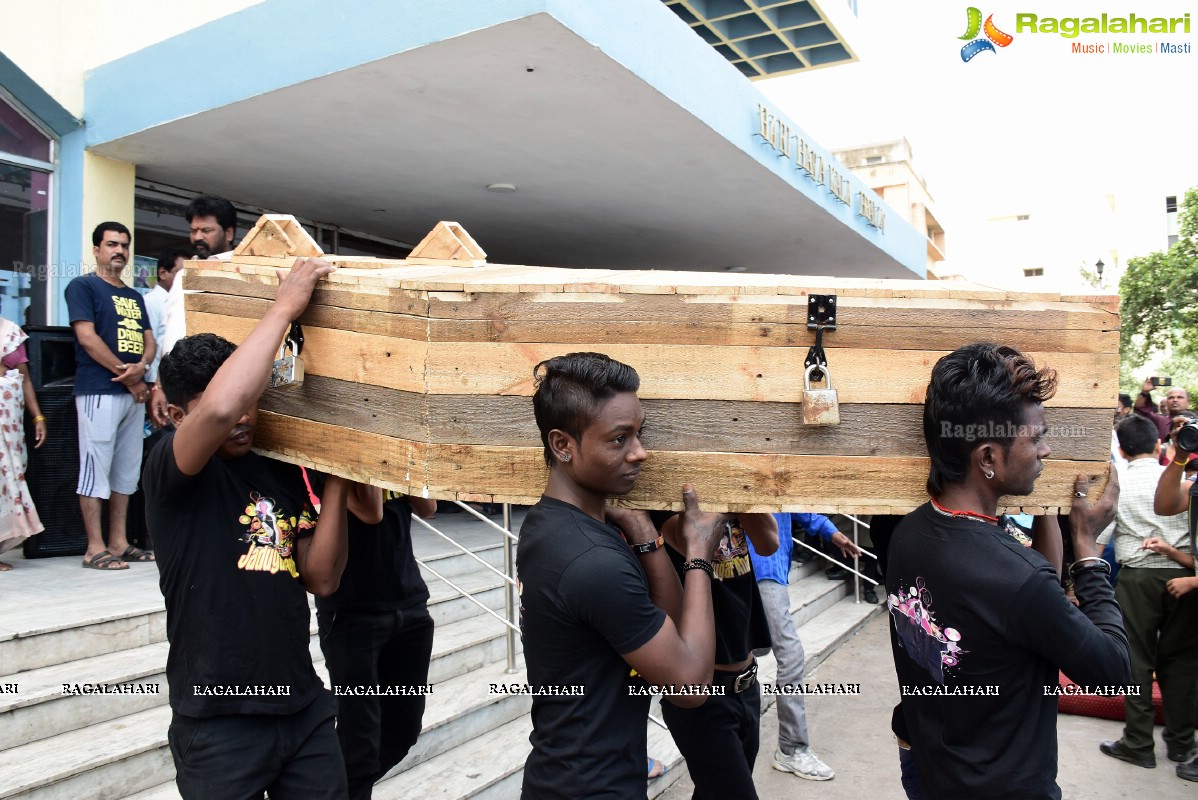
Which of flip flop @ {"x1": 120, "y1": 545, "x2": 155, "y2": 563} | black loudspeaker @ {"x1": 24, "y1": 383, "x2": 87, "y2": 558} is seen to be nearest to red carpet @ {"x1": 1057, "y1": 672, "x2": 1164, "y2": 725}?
flip flop @ {"x1": 120, "y1": 545, "x2": 155, "y2": 563}

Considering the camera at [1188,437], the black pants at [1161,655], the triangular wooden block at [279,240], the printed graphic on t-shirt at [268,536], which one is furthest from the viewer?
the black pants at [1161,655]

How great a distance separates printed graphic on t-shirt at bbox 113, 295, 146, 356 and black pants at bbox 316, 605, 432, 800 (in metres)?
2.75

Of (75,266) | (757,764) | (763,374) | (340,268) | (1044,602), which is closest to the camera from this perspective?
(1044,602)

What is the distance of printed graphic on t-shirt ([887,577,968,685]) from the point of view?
1946 millimetres

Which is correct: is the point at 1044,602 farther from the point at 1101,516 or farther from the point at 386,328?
the point at 386,328

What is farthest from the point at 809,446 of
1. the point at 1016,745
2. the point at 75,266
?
the point at 75,266

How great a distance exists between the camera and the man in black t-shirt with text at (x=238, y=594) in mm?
2049

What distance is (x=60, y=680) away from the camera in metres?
3.32

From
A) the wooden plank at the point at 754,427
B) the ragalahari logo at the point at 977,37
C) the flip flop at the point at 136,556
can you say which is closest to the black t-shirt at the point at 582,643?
the wooden plank at the point at 754,427

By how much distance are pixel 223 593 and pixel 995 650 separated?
5.80ft

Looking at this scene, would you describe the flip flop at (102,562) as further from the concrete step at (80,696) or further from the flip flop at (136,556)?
the concrete step at (80,696)

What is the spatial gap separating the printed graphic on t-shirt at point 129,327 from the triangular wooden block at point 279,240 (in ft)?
9.69

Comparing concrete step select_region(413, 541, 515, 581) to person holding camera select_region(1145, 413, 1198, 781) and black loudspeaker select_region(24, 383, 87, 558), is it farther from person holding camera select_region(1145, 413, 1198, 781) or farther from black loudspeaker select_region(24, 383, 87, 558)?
person holding camera select_region(1145, 413, 1198, 781)

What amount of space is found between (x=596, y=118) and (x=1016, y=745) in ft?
15.7
